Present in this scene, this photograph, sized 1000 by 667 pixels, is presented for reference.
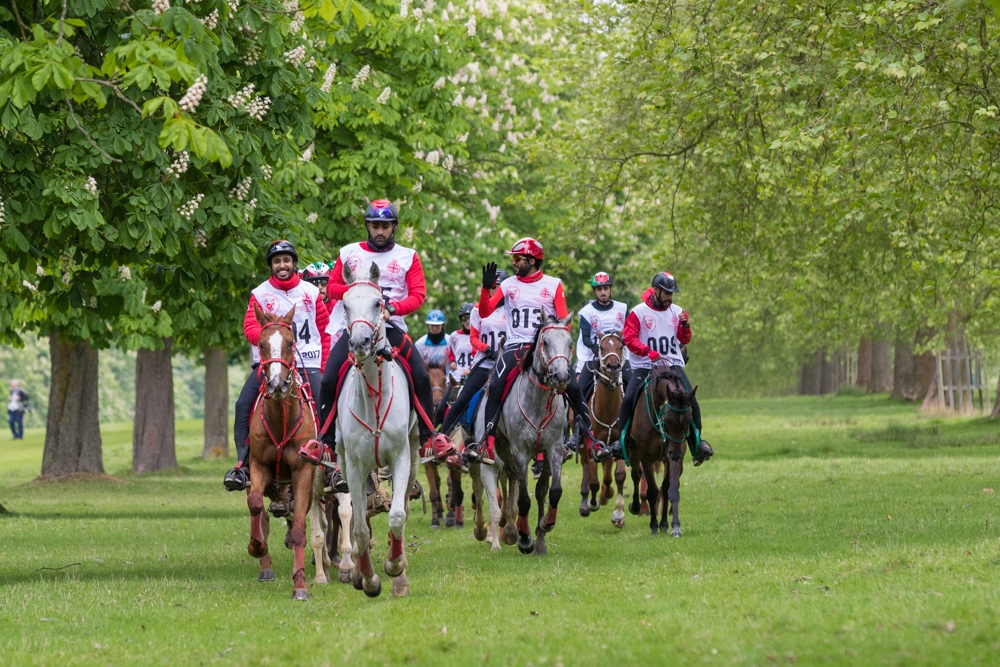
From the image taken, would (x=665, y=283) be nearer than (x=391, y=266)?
No

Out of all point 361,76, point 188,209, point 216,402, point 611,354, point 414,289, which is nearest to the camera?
point 414,289

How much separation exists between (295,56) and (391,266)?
4.39m

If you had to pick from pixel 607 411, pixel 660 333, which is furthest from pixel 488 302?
pixel 607 411

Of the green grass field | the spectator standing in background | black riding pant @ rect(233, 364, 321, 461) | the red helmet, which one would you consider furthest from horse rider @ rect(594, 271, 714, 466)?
the spectator standing in background

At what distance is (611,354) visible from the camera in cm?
1766

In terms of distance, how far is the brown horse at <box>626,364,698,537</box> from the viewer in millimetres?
16000

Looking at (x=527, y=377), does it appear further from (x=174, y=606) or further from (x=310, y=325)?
(x=174, y=606)

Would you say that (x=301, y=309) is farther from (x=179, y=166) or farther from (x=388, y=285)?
(x=179, y=166)

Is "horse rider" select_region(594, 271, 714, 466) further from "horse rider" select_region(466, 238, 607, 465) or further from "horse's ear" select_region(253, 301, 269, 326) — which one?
"horse's ear" select_region(253, 301, 269, 326)

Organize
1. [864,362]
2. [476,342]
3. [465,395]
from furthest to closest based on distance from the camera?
[864,362], [476,342], [465,395]

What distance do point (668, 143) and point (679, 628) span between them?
1449 centimetres

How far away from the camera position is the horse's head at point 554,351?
45.0ft

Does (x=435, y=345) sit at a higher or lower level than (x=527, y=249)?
lower

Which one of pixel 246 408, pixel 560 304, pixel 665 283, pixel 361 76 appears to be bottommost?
pixel 246 408
